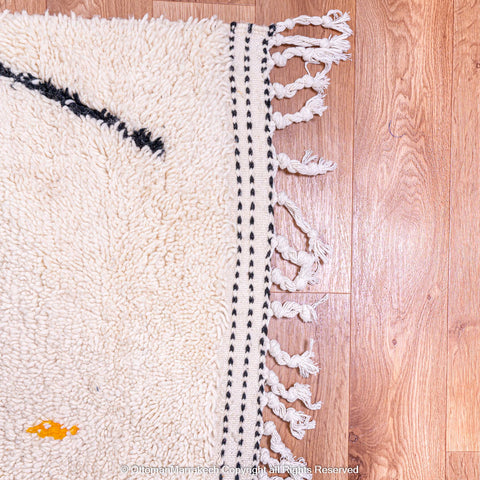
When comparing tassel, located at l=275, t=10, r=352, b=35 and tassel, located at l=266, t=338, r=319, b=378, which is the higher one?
tassel, located at l=275, t=10, r=352, b=35

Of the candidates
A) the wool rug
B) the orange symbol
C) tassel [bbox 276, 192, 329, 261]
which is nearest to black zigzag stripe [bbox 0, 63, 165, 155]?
the wool rug

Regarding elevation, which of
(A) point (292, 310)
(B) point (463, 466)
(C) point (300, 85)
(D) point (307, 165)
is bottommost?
(B) point (463, 466)

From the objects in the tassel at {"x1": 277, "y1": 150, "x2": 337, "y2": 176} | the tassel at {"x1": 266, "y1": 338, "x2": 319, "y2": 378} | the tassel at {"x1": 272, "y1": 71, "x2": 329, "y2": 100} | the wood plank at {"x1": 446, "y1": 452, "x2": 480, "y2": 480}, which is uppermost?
the tassel at {"x1": 272, "y1": 71, "x2": 329, "y2": 100}

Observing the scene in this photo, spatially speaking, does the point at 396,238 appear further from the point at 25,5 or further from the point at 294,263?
the point at 25,5

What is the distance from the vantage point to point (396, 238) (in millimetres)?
628

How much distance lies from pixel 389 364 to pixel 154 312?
1.31ft

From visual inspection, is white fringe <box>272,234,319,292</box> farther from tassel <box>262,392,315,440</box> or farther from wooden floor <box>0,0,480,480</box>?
tassel <box>262,392,315,440</box>

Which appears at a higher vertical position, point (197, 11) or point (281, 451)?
point (197, 11)

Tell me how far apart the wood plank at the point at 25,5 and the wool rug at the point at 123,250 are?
1.6 inches

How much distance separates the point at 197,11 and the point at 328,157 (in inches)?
12.4

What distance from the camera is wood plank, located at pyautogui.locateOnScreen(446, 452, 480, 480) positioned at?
0.64 meters

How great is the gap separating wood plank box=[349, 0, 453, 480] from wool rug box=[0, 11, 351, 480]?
8.0 inches

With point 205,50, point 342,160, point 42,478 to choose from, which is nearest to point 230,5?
point 205,50

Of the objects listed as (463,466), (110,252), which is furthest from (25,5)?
(463,466)
